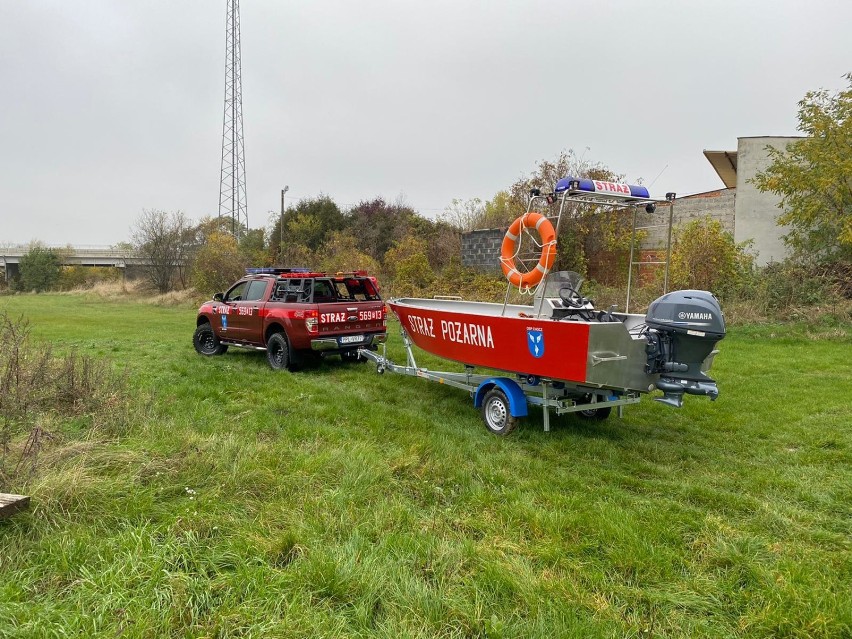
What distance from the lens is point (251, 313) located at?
10023 mm

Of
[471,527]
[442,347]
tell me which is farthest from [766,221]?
[471,527]

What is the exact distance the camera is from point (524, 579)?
116 inches

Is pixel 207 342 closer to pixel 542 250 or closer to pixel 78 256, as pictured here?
pixel 542 250

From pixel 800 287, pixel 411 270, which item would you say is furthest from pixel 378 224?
pixel 800 287

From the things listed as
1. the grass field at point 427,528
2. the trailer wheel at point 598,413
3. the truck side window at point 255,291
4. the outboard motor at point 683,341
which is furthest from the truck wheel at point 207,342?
the outboard motor at point 683,341

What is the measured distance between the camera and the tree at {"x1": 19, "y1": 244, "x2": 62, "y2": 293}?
154ft

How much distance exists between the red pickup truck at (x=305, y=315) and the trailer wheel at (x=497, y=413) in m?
3.61

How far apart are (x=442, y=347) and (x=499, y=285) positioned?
12.0m

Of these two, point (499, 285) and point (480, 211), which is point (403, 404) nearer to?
point (499, 285)

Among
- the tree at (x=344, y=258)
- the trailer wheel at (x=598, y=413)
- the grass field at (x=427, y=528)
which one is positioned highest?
the tree at (x=344, y=258)

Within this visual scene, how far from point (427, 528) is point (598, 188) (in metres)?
3.74

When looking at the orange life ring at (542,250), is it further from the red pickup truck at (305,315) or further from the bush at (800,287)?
the bush at (800,287)

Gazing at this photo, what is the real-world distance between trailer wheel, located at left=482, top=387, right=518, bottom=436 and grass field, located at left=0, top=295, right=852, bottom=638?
184mm

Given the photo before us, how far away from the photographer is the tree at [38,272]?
4697 cm
